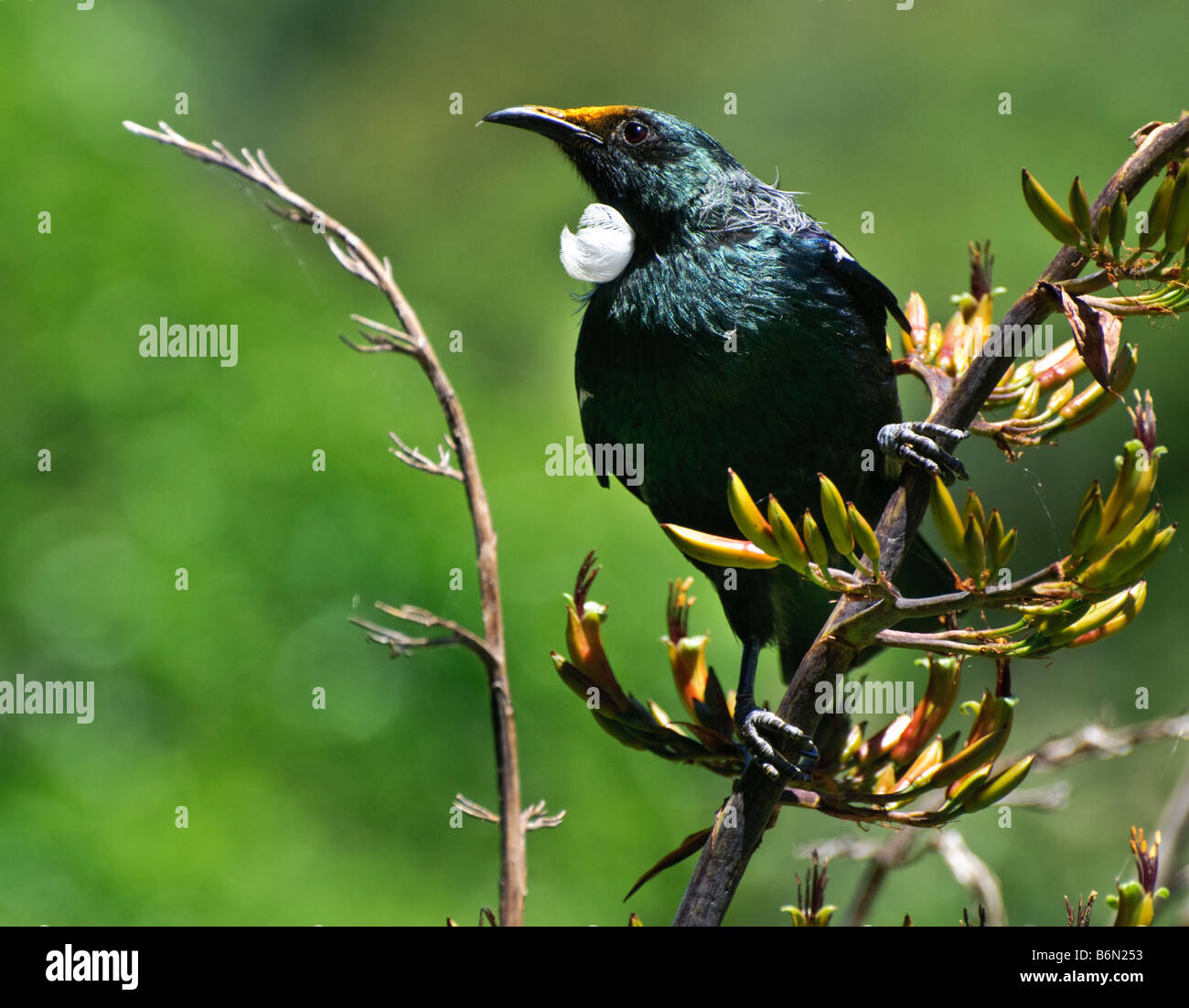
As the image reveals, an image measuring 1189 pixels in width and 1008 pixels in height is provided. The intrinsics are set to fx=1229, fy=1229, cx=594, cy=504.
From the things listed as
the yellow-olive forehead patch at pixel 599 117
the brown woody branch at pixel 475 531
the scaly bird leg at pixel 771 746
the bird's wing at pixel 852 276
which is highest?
the yellow-olive forehead patch at pixel 599 117

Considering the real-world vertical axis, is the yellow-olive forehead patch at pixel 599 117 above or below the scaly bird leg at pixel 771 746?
above

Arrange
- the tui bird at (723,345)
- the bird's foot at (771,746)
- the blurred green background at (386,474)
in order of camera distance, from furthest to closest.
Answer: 1. the blurred green background at (386,474)
2. the tui bird at (723,345)
3. the bird's foot at (771,746)

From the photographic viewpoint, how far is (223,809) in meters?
2.80

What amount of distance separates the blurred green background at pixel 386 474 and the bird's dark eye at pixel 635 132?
0.50 metres

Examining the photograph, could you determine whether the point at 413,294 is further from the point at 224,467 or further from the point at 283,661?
the point at 283,661

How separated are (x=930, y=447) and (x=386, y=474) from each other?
2443 mm

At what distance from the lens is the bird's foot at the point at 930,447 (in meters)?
1.04

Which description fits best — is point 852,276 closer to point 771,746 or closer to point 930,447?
point 930,447

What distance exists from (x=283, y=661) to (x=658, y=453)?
1793 mm

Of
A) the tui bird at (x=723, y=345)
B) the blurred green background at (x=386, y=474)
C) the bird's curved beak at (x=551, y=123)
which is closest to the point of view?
the tui bird at (x=723, y=345)

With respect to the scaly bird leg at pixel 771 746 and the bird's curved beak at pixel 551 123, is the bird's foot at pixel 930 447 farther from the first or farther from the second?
the bird's curved beak at pixel 551 123

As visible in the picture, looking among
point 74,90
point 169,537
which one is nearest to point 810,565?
point 169,537

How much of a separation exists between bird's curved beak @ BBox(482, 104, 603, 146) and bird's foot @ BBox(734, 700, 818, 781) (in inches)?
34.3

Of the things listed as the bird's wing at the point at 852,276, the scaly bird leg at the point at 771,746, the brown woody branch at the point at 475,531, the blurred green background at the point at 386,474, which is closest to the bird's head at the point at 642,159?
the bird's wing at the point at 852,276
